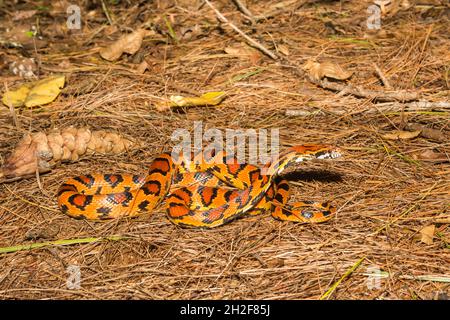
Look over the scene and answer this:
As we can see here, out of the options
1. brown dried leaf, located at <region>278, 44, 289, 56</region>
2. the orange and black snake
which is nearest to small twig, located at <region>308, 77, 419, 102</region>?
brown dried leaf, located at <region>278, 44, 289, 56</region>

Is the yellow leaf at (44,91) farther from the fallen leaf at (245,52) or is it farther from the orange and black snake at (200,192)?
the fallen leaf at (245,52)

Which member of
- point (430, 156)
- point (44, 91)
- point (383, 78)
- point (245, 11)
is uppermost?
point (245, 11)

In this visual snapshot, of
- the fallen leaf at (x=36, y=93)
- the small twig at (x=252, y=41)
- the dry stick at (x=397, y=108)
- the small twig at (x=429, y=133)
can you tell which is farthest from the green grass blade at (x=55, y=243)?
the small twig at (x=252, y=41)

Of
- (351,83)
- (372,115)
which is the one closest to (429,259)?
(372,115)

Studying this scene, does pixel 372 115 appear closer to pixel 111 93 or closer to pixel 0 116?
pixel 111 93

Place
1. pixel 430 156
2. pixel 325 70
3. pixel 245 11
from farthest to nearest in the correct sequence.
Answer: pixel 245 11 → pixel 325 70 → pixel 430 156

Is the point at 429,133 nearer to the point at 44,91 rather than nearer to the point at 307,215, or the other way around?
the point at 307,215

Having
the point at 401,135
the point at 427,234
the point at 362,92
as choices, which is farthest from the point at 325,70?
the point at 427,234
